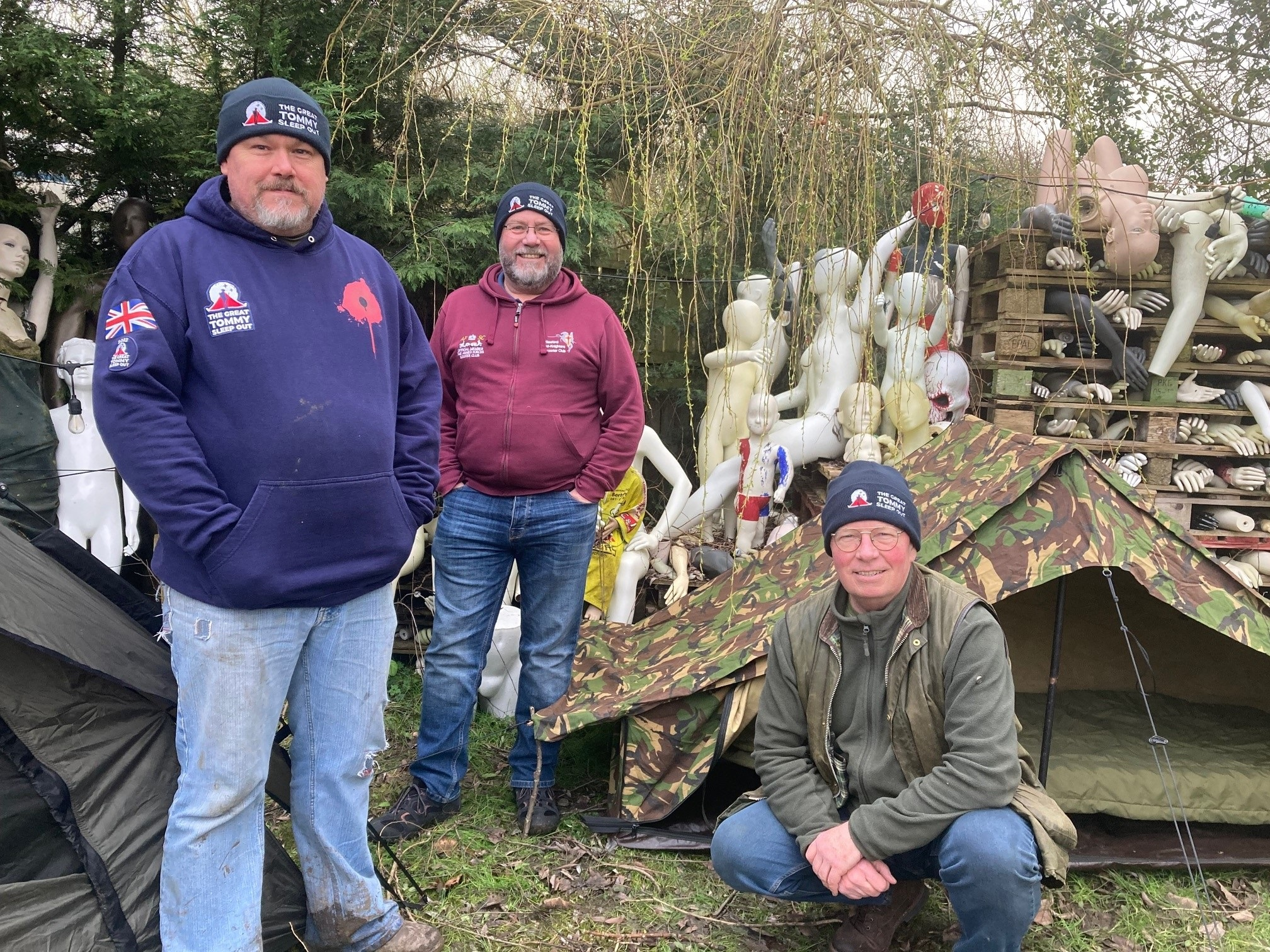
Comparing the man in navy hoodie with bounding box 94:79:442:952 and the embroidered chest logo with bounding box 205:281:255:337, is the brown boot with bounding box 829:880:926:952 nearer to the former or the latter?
the man in navy hoodie with bounding box 94:79:442:952

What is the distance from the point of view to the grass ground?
250cm

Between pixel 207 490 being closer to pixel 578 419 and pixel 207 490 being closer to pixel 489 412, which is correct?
pixel 489 412

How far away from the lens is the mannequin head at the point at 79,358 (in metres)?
4.06

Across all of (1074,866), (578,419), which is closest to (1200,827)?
(1074,866)

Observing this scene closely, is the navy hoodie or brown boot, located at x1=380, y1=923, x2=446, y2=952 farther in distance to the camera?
brown boot, located at x1=380, y1=923, x2=446, y2=952

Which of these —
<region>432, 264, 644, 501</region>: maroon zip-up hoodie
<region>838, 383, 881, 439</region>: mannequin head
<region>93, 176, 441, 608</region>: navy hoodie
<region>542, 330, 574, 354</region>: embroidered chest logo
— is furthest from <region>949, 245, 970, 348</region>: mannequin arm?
<region>93, 176, 441, 608</region>: navy hoodie

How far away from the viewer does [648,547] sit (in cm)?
412

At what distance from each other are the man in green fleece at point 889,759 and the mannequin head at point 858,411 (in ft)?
5.38

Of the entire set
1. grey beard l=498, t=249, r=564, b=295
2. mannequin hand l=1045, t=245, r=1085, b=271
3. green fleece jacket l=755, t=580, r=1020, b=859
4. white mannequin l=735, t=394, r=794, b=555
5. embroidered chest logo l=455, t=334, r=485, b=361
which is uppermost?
mannequin hand l=1045, t=245, r=1085, b=271

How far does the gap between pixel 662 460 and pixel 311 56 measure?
248 centimetres

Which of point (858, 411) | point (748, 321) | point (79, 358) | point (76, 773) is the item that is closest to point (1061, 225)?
point (858, 411)

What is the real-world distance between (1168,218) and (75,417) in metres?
4.92

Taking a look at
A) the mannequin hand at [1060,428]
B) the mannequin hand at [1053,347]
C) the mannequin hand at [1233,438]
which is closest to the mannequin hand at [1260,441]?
the mannequin hand at [1233,438]

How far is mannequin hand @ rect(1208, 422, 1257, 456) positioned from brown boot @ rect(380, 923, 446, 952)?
3973 mm
